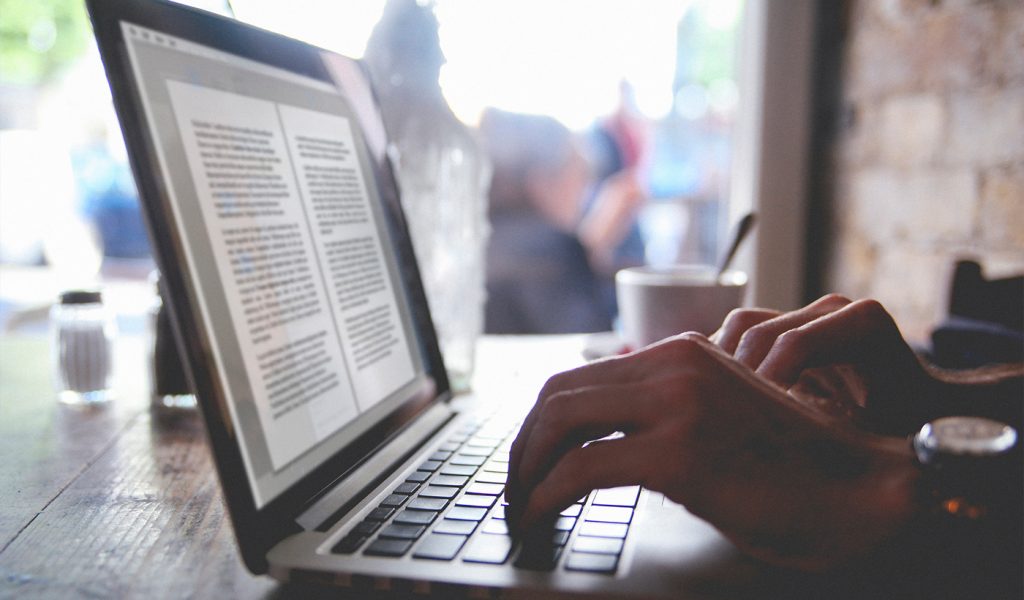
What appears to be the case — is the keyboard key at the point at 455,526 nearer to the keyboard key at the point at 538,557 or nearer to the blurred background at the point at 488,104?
the keyboard key at the point at 538,557

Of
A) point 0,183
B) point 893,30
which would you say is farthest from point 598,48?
point 0,183

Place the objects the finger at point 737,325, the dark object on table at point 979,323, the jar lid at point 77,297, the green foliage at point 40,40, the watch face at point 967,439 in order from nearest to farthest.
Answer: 1. the watch face at point 967,439
2. the finger at point 737,325
3. the dark object on table at point 979,323
4. the jar lid at point 77,297
5. the green foliage at point 40,40

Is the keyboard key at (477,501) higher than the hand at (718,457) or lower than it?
lower

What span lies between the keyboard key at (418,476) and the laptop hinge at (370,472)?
0.05ft

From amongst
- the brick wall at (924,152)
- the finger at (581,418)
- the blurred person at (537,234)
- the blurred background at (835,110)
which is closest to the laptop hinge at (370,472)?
the finger at (581,418)

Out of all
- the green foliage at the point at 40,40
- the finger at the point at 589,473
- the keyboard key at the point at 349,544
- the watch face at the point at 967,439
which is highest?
the green foliage at the point at 40,40

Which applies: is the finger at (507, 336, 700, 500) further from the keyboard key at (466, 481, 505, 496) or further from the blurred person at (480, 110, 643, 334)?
the blurred person at (480, 110, 643, 334)

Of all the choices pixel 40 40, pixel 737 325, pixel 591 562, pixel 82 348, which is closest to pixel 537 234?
pixel 82 348

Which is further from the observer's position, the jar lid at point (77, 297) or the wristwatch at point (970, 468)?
the jar lid at point (77, 297)

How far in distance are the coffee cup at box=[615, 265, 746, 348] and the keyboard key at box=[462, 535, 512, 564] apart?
1.60 feet

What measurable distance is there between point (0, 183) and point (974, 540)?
4.96 metres

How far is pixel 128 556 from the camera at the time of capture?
0.40 m

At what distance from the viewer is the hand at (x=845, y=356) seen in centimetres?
46

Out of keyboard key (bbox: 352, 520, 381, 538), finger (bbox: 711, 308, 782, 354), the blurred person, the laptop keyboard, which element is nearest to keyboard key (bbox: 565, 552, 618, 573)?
the laptop keyboard
